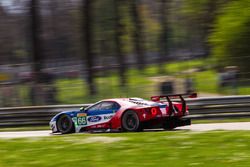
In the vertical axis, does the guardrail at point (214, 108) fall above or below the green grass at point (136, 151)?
above

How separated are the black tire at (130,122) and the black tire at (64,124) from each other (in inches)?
71.8

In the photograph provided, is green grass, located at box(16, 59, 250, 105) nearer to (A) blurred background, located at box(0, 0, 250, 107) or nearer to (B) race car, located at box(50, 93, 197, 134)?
(A) blurred background, located at box(0, 0, 250, 107)

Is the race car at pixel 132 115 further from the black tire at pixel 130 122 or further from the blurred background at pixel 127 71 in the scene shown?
the blurred background at pixel 127 71

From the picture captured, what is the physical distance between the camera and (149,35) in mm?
58969

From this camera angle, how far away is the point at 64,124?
1523cm

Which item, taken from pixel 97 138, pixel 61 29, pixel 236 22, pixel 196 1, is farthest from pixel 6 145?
pixel 61 29

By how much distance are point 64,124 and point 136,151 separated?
25.7 feet

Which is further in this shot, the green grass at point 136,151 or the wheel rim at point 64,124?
the wheel rim at point 64,124

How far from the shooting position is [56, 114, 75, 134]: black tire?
15.1 metres

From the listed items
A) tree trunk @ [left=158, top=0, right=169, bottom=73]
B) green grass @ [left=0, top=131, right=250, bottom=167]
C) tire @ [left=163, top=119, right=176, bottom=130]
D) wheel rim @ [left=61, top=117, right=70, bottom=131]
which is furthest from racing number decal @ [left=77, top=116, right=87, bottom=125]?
tree trunk @ [left=158, top=0, right=169, bottom=73]

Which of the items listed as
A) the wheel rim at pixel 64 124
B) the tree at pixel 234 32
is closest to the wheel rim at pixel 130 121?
the wheel rim at pixel 64 124

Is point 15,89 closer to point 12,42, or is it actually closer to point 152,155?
point 152,155

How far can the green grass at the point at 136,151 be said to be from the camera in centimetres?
700

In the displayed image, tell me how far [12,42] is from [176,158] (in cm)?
5183
